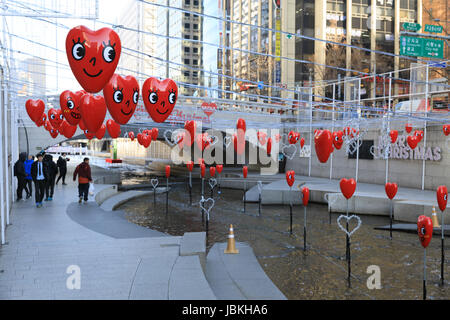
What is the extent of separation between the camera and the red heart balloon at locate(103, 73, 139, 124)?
7348 millimetres

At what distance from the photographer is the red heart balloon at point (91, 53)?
6082 millimetres

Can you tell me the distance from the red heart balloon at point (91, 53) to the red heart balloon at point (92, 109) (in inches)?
102

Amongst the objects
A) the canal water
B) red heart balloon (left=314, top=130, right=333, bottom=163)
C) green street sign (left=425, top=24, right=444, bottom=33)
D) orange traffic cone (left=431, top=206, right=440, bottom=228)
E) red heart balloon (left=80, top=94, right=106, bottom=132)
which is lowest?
the canal water

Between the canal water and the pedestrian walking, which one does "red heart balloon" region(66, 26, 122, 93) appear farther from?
the pedestrian walking

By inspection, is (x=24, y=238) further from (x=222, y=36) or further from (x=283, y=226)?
(x=222, y=36)

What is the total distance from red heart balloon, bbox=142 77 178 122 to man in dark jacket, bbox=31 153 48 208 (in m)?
7.61

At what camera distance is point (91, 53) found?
609 centimetres

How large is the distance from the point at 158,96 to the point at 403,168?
670 inches

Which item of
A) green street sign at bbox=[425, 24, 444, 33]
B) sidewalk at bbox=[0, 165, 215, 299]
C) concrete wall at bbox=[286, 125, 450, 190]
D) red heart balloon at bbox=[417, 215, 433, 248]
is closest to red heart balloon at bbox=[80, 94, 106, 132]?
sidewalk at bbox=[0, 165, 215, 299]

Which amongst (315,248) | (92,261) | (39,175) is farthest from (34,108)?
Answer: (315,248)

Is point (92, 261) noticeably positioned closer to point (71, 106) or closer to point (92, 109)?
point (92, 109)

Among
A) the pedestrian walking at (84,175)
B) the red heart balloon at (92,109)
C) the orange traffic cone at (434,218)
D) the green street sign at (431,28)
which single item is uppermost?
the green street sign at (431,28)

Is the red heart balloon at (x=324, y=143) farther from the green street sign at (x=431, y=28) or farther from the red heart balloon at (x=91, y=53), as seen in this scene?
the green street sign at (x=431, y=28)

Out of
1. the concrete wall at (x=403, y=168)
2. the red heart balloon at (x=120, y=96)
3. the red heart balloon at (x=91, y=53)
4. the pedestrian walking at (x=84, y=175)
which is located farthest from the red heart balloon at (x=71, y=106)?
the concrete wall at (x=403, y=168)
